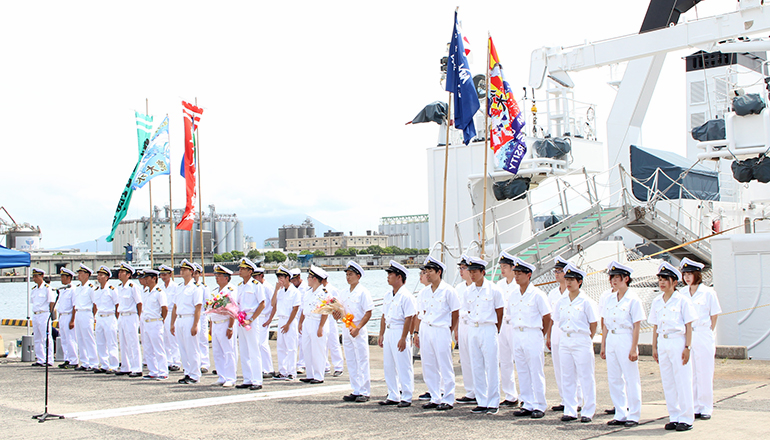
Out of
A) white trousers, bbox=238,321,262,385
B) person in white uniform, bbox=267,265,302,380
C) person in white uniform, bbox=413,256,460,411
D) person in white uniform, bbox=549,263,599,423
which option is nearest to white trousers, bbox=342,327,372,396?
person in white uniform, bbox=413,256,460,411

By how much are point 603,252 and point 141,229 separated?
591 ft

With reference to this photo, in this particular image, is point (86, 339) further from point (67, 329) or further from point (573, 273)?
point (573, 273)

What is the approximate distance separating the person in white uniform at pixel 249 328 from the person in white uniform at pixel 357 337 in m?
1.50

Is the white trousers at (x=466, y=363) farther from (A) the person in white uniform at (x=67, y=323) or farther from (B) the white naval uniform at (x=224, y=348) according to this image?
(A) the person in white uniform at (x=67, y=323)

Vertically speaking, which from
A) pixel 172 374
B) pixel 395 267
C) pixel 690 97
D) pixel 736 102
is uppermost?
pixel 690 97

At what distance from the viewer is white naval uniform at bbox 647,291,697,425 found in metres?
6.62

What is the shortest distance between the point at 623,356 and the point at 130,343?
25.7ft

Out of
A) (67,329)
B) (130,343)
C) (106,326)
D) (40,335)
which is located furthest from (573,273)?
(40,335)

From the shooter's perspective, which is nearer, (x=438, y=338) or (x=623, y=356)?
(x=623, y=356)

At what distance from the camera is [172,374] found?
38.4 feet

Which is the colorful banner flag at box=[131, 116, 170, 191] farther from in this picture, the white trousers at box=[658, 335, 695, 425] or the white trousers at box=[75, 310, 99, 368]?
the white trousers at box=[658, 335, 695, 425]

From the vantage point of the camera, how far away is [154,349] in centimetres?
1085

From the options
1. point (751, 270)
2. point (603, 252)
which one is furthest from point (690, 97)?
point (751, 270)

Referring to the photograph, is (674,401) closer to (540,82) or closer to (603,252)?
(540,82)
